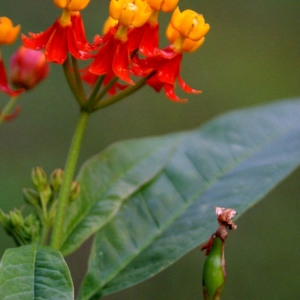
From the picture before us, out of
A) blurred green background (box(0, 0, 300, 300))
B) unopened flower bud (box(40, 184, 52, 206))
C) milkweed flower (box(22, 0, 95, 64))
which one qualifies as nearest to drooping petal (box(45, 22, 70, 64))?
milkweed flower (box(22, 0, 95, 64))

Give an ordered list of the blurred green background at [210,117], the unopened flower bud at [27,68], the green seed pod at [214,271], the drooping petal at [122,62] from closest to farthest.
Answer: the green seed pod at [214,271] < the drooping petal at [122,62] < the unopened flower bud at [27,68] < the blurred green background at [210,117]

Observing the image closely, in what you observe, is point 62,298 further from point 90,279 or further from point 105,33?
point 105,33

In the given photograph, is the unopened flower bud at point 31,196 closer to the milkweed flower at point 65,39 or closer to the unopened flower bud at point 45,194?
the unopened flower bud at point 45,194

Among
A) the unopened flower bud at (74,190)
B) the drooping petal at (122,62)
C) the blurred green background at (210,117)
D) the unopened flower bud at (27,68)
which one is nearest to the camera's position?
the drooping petal at (122,62)

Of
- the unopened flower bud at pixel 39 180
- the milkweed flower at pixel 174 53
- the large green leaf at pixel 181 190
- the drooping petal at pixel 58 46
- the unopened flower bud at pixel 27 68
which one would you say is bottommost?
the large green leaf at pixel 181 190

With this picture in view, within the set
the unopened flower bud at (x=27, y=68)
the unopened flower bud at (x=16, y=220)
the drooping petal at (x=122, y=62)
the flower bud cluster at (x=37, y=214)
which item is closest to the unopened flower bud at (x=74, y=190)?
the flower bud cluster at (x=37, y=214)

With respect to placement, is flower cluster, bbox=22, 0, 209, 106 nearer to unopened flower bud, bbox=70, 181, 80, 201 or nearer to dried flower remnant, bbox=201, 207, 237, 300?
unopened flower bud, bbox=70, 181, 80, 201
